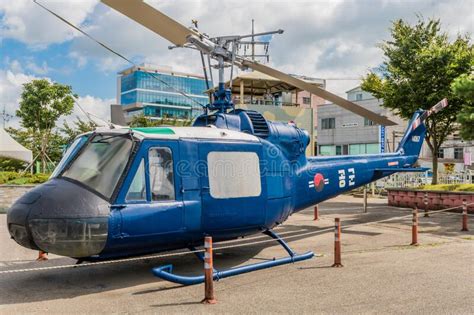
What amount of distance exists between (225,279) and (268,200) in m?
1.84

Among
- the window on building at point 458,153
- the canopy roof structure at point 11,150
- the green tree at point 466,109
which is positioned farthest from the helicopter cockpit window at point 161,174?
the window on building at point 458,153

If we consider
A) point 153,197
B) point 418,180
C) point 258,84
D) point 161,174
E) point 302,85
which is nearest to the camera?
point 153,197

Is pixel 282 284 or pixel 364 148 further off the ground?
pixel 364 148

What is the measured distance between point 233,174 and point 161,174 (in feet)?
4.59

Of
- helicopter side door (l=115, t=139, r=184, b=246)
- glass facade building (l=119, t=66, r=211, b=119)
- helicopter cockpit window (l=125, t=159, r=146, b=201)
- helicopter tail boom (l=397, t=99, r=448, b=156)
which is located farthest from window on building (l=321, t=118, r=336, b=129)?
A: glass facade building (l=119, t=66, r=211, b=119)

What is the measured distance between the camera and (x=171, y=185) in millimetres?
7180

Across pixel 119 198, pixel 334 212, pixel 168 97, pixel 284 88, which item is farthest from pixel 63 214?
pixel 168 97

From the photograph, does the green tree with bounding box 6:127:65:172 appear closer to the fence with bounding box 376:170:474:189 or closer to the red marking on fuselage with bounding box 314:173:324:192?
the fence with bounding box 376:170:474:189

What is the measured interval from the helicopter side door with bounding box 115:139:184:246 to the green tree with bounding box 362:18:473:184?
559 inches

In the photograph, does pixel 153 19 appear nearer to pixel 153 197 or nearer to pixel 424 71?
pixel 153 197

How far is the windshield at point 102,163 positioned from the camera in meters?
6.60

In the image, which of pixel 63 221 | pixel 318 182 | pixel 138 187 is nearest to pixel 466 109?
pixel 318 182

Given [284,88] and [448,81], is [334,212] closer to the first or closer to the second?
[448,81]

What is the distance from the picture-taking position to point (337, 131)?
47.3 m
